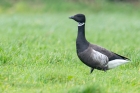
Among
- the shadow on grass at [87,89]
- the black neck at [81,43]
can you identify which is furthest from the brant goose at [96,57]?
the shadow on grass at [87,89]

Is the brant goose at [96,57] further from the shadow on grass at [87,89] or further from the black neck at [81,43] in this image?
the shadow on grass at [87,89]

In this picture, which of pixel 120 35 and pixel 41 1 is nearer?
pixel 120 35

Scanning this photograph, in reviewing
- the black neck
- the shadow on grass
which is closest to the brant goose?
the black neck

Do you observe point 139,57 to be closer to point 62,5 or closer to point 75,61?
point 75,61

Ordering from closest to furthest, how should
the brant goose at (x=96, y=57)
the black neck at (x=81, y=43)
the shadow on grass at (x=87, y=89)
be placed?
the shadow on grass at (x=87, y=89) < the brant goose at (x=96, y=57) < the black neck at (x=81, y=43)

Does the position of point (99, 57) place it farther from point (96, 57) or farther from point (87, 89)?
point (87, 89)

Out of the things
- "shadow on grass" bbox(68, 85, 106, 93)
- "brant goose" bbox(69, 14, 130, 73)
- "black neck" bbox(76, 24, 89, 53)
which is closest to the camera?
"shadow on grass" bbox(68, 85, 106, 93)

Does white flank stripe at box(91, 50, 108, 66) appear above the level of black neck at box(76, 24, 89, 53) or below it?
below

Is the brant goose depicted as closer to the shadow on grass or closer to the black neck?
the black neck

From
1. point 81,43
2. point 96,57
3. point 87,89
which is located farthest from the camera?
point 81,43

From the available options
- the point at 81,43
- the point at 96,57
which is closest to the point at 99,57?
the point at 96,57

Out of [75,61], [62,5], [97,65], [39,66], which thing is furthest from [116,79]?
[62,5]

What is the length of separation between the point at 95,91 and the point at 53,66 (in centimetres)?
279

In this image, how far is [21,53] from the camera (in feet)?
35.1
